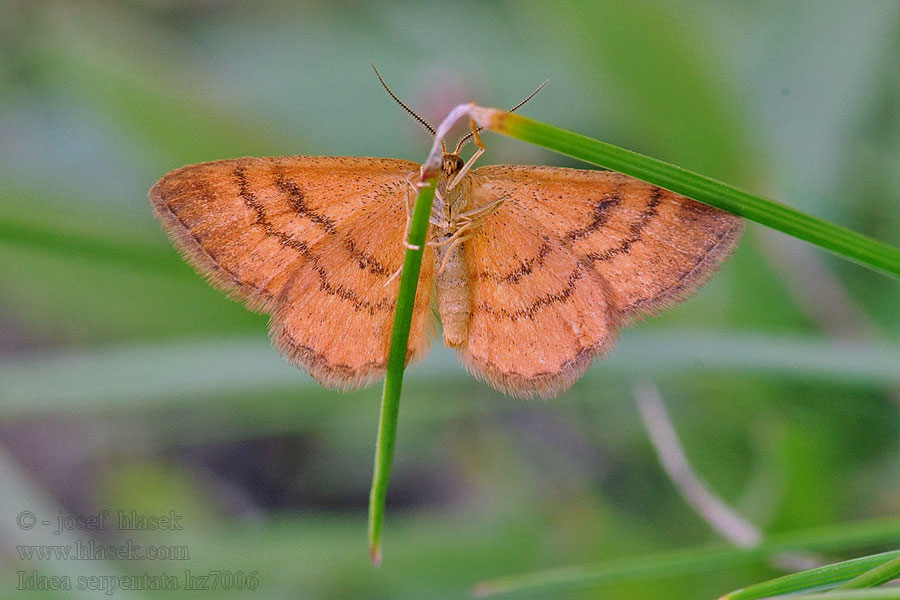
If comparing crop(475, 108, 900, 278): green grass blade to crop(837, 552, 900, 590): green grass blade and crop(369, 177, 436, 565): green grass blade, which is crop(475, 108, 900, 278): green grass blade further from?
crop(837, 552, 900, 590): green grass blade

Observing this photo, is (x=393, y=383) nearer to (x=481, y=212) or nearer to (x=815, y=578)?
(x=481, y=212)

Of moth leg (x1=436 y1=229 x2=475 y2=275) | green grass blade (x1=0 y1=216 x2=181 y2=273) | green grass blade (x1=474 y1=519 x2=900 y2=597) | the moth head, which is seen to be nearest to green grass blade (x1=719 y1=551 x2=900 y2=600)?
green grass blade (x1=474 y1=519 x2=900 y2=597)

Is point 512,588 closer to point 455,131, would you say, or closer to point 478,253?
point 478,253

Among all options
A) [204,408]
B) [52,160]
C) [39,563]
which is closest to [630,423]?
[204,408]

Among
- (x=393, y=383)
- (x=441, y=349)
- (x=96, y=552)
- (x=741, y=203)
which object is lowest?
(x=96, y=552)

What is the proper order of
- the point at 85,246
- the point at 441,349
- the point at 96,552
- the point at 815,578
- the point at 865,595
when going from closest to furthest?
the point at 865,595 → the point at 815,578 → the point at 85,246 → the point at 441,349 → the point at 96,552

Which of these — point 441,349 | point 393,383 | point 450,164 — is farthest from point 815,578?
point 441,349

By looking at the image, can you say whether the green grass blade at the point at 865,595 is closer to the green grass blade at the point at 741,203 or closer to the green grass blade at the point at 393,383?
the green grass blade at the point at 741,203
